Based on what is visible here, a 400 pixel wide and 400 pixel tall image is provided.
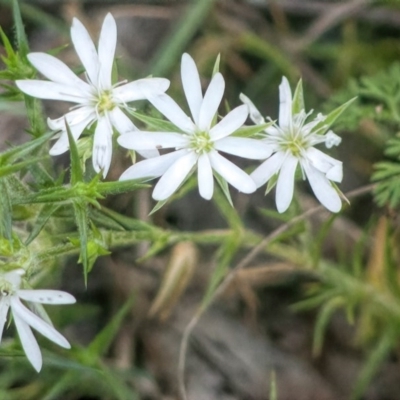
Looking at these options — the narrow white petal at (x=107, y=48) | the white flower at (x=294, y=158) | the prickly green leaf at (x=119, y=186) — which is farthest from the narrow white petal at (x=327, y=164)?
the narrow white petal at (x=107, y=48)

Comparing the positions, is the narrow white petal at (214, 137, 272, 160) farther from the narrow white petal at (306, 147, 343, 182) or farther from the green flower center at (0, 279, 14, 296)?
the green flower center at (0, 279, 14, 296)

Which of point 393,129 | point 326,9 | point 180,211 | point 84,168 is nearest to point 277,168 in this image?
point 84,168

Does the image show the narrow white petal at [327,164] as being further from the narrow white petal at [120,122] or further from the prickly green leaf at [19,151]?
the prickly green leaf at [19,151]

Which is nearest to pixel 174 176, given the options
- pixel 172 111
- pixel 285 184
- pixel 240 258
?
pixel 172 111

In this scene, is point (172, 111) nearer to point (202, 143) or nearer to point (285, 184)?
point (202, 143)

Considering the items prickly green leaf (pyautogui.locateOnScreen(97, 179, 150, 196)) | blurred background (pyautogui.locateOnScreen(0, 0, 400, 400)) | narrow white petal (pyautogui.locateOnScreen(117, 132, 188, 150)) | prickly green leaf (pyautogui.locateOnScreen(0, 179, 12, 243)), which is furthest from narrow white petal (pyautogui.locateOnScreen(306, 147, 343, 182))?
blurred background (pyautogui.locateOnScreen(0, 0, 400, 400))

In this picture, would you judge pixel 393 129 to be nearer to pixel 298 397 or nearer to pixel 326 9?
pixel 326 9
